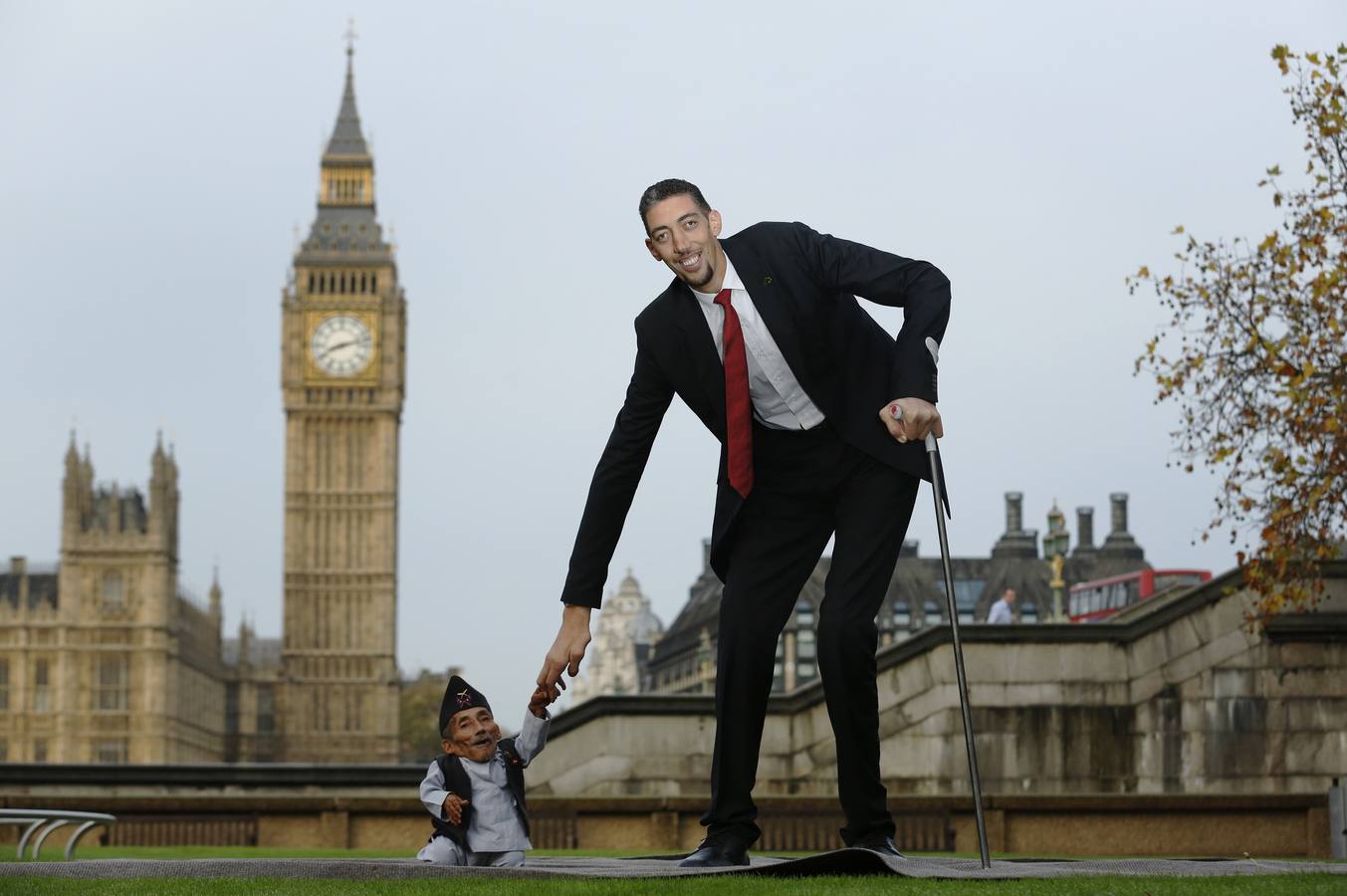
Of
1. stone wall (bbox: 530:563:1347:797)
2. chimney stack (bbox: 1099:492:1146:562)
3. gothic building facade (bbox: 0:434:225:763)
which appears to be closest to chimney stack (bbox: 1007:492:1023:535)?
chimney stack (bbox: 1099:492:1146:562)

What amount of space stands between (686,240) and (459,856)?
→ 1920 mm

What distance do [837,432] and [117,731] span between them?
89.2m

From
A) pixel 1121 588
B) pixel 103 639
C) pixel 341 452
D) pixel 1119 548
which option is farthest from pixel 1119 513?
pixel 1121 588

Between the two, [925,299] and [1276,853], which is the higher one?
[925,299]

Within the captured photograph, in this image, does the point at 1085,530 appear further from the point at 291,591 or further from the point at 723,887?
the point at 723,887

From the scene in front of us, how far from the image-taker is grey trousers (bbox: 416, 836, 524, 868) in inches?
240

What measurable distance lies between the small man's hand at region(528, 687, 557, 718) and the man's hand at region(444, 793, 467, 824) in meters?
0.33

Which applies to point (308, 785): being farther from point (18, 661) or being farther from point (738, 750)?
point (18, 661)

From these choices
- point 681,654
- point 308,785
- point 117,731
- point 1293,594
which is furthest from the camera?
point 681,654

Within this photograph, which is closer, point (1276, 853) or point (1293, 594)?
point (1276, 853)

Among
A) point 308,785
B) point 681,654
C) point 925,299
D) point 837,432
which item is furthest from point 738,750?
point 681,654

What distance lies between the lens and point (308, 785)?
1609 centimetres

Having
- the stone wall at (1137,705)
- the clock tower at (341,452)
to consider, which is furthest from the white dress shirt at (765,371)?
the clock tower at (341,452)

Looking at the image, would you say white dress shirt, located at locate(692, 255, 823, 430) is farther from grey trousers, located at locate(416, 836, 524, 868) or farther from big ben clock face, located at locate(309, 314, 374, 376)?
big ben clock face, located at locate(309, 314, 374, 376)
